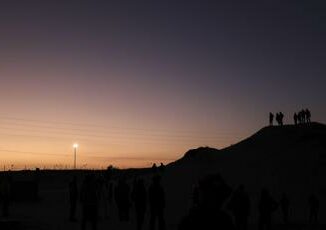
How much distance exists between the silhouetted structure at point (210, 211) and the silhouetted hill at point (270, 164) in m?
46.7

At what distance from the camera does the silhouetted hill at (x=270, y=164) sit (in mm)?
61250

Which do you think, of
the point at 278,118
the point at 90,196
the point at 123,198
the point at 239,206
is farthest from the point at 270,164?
the point at 90,196

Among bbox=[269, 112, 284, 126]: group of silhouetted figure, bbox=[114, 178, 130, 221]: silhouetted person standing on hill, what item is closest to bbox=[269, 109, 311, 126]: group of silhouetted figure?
bbox=[269, 112, 284, 126]: group of silhouetted figure

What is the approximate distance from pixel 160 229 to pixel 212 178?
1280 centimetres

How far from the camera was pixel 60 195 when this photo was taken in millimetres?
54562

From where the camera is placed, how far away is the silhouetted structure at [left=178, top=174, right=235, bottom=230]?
5.42 meters

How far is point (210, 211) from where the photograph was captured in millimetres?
5465

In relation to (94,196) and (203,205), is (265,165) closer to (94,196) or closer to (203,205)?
(94,196)

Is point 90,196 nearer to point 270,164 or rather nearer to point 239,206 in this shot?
point 239,206

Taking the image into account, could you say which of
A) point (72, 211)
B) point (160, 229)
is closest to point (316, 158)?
point (72, 211)

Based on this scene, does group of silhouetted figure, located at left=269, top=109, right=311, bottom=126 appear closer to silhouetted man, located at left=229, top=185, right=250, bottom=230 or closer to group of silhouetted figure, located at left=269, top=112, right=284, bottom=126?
group of silhouetted figure, located at left=269, top=112, right=284, bottom=126

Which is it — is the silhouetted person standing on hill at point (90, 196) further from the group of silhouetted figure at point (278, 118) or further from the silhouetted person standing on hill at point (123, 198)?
the group of silhouetted figure at point (278, 118)

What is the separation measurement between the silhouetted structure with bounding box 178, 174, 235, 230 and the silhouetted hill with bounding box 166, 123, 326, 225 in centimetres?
4673

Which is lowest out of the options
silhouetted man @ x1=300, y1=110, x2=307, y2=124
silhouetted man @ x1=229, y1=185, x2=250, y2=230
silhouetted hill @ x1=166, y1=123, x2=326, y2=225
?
silhouetted man @ x1=229, y1=185, x2=250, y2=230
